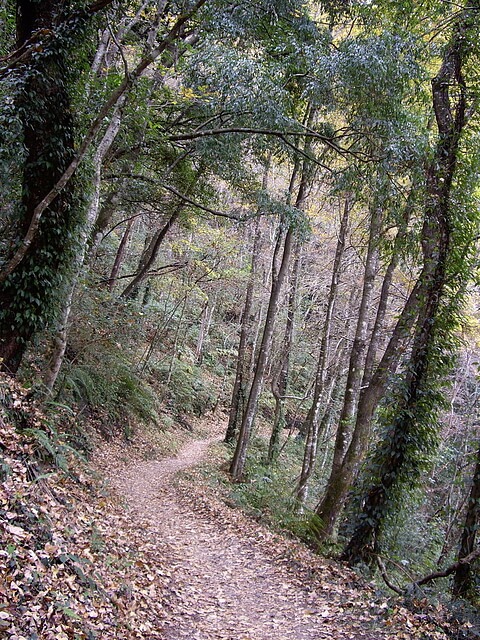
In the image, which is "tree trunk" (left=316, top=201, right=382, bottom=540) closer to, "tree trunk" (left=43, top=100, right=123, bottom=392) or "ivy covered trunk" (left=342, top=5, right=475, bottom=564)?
"ivy covered trunk" (left=342, top=5, right=475, bottom=564)

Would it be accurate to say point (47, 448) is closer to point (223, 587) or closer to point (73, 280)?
point (73, 280)

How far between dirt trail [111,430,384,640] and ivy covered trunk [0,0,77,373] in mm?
3851

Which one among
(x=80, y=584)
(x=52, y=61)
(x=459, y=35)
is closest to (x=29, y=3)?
(x=52, y=61)

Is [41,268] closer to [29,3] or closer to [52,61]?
[52,61]

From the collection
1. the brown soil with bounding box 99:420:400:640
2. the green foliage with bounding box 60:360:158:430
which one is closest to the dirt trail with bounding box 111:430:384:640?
the brown soil with bounding box 99:420:400:640

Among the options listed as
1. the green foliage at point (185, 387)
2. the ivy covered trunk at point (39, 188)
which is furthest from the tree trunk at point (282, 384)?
the ivy covered trunk at point (39, 188)

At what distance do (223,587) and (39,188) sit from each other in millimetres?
6318

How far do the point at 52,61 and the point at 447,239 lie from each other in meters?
6.55

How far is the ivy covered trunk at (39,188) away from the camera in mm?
6703

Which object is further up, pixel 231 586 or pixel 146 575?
pixel 146 575

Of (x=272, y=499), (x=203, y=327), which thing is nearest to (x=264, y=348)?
(x=272, y=499)

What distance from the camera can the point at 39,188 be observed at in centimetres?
692

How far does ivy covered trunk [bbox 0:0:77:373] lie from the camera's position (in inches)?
264

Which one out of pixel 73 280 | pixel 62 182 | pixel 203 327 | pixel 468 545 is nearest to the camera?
pixel 468 545
